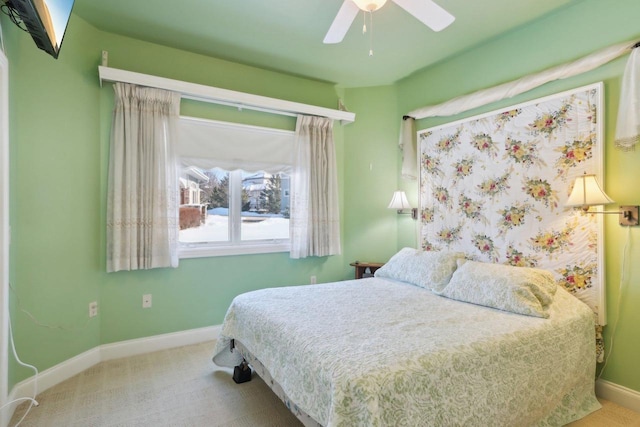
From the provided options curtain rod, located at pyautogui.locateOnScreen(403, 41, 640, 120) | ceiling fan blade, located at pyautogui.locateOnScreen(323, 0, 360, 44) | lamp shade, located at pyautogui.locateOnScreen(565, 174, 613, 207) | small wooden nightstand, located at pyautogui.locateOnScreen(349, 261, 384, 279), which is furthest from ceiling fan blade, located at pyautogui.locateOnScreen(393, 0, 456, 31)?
small wooden nightstand, located at pyautogui.locateOnScreen(349, 261, 384, 279)

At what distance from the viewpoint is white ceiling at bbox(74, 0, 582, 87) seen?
7.74ft

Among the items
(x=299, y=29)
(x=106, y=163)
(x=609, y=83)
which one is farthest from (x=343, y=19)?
(x=106, y=163)

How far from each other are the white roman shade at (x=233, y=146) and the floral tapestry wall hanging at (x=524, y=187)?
60.3 inches

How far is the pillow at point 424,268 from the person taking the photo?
2668 mm

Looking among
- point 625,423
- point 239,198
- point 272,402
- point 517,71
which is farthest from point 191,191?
point 625,423

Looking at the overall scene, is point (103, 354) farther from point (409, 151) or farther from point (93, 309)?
point (409, 151)

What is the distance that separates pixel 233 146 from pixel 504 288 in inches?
101

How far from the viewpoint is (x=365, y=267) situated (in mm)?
3648

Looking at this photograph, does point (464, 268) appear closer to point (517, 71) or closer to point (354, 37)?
→ point (517, 71)

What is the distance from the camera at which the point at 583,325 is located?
6.73ft

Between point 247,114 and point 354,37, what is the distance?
124cm

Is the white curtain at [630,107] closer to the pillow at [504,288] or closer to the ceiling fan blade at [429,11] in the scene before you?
the pillow at [504,288]

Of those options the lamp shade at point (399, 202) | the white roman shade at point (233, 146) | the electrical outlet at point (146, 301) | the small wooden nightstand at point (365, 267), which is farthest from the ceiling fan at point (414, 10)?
the electrical outlet at point (146, 301)

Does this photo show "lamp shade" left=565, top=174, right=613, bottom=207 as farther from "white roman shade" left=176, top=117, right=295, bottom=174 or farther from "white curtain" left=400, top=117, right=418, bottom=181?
"white roman shade" left=176, top=117, right=295, bottom=174
